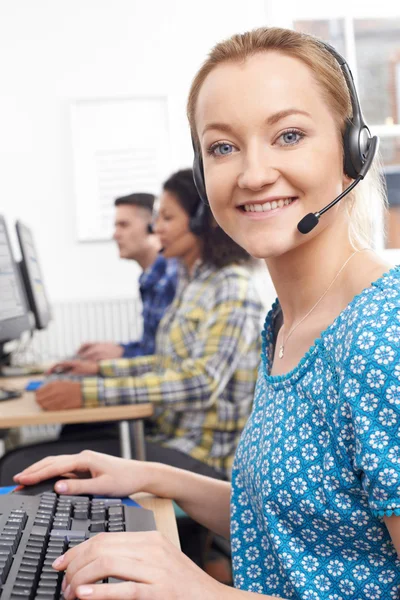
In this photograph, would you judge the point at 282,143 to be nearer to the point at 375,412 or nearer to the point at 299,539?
the point at 375,412

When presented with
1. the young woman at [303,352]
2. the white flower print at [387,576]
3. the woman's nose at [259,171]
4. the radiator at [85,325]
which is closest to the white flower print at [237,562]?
the young woman at [303,352]

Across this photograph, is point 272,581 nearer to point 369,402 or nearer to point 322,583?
point 322,583

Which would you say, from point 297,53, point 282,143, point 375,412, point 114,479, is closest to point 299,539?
point 375,412

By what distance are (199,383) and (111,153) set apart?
3.34 metres

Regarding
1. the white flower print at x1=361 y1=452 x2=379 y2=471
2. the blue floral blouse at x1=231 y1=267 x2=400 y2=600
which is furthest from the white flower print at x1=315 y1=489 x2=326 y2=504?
the white flower print at x1=361 y1=452 x2=379 y2=471

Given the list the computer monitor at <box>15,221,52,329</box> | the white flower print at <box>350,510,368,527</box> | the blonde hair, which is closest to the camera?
the white flower print at <box>350,510,368,527</box>

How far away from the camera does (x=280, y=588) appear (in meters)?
0.89

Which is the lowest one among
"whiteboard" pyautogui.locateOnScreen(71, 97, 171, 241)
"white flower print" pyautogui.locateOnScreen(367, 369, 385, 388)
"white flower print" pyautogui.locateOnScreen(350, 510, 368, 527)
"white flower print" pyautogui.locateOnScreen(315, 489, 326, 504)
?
"white flower print" pyautogui.locateOnScreen(350, 510, 368, 527)

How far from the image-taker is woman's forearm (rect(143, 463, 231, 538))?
1.09 metres

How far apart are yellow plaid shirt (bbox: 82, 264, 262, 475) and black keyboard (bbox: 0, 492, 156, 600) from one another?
1.04 metres

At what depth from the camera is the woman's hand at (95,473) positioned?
103 centimetres

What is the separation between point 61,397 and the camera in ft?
6.68

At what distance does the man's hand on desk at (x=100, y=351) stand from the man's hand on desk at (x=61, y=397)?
3.56 feet

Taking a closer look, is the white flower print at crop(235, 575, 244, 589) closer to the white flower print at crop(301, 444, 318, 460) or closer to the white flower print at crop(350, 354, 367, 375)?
the white flower print at crop(301, 444, 318, 460)
